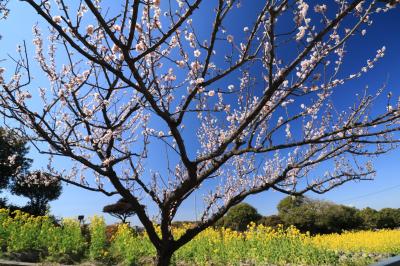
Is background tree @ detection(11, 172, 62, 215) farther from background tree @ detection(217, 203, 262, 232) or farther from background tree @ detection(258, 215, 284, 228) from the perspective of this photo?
background tree @ detection(258, 215, 284, 228)

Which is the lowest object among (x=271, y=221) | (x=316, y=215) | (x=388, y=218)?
(x=271, y=221)

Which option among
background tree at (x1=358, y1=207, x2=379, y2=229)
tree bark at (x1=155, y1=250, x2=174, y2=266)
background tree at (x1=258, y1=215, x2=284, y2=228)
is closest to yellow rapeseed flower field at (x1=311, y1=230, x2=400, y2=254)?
background tree at (x1=258, y1=215, x2=284, y2=228)

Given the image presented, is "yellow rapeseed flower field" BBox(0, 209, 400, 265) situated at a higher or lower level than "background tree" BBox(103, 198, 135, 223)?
lower

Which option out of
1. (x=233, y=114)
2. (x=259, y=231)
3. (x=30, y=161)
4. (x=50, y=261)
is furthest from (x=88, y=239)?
(x=30, y=161)

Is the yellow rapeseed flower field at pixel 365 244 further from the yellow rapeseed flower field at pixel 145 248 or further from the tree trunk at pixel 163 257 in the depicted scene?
the tree trunk at pixel 163 257

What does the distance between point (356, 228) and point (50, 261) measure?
64.2 ft

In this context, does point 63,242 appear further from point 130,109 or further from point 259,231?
point 259,231

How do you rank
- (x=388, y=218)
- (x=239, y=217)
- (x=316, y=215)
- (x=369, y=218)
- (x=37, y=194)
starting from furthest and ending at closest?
1. (x=37, y=194)
2. (x=388, y=218)
3. (x=369, y=218)
4. (x=316, y=215)
5. (x=239, y=217)

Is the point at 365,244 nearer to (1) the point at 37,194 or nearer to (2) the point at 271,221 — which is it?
(2) the point at 271,221

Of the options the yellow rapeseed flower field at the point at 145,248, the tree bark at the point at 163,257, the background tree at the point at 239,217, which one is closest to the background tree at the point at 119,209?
the background tree at the point at 239,217

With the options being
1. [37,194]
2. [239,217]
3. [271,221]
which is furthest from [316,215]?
[37,194]

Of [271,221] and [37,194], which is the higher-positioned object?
[37,194]

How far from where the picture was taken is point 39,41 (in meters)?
5.38

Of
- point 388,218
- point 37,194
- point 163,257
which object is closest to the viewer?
point 163,257
